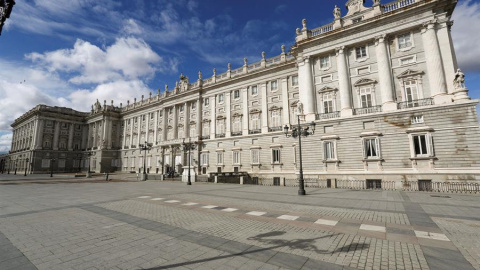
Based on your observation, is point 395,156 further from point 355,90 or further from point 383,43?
point 383,43

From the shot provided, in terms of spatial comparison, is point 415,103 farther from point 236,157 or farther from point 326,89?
point 236,157

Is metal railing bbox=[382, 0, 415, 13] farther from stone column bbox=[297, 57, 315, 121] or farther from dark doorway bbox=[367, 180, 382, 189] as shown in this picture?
dark doorway bbox=[367, 180, 382, 189]

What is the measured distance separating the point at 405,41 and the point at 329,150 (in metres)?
13.5

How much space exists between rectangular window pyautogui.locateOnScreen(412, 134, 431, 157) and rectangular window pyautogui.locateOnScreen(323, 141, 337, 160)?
272 inches

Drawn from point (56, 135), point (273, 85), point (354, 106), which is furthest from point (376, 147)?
point (56, 135)

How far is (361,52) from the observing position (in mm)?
23984

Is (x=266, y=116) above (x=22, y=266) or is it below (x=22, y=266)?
above

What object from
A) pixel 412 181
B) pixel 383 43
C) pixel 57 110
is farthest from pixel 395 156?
pixel 57 110

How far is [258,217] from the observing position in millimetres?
8297

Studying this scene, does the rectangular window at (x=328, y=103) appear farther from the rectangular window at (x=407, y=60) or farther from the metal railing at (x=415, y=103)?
the rectangular window at (x=407, y=60)

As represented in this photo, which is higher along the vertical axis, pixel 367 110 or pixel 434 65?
pixel 434 65

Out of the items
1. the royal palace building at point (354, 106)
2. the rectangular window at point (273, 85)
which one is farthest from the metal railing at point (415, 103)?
the rectangular window at point (273, 85)

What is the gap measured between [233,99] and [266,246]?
112ft

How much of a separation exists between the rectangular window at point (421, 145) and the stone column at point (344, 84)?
239 inches
